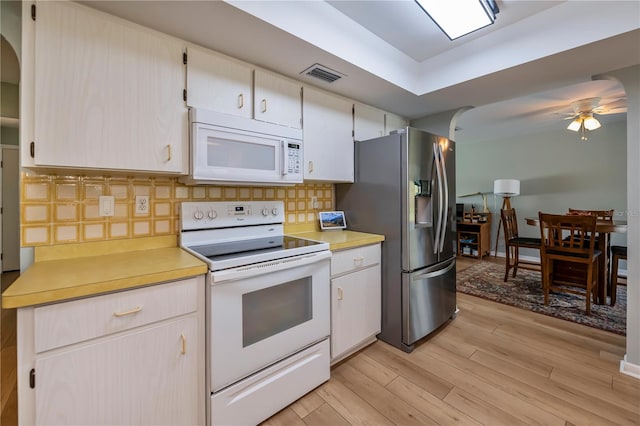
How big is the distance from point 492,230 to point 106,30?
6.37 metres

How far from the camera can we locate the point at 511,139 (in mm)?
5266

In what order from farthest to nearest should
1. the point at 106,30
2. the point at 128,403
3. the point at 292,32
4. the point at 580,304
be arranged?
1. the point at 580,304
2. the point at 292,32
3. the point at 106,30
4. the point at 128,403

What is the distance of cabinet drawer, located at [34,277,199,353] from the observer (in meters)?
0.95

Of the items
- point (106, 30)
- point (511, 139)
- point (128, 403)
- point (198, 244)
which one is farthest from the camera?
point (511, 139)

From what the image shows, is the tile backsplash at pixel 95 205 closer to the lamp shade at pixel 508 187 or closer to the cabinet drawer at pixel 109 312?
the cabinet drawer at pixel 109 312

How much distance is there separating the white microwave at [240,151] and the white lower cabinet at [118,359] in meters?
0.65

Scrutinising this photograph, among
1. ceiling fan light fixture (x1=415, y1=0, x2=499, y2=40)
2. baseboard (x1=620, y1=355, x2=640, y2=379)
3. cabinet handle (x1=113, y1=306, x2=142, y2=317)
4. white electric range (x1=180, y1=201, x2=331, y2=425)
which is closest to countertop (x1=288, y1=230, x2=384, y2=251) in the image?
white electric range (x1=180, y1=201, x2=331, y2=425)

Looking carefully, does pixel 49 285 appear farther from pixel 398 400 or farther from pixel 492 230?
pixel 492 230

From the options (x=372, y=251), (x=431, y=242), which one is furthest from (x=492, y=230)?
(x=372, y=251)

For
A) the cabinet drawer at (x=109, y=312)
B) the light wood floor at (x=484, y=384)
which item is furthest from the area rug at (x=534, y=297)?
the cabinet drawer at (x=109, y=312)

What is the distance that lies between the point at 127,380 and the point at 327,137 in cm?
191

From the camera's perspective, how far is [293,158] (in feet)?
6.30

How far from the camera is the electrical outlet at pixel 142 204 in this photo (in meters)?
1.61

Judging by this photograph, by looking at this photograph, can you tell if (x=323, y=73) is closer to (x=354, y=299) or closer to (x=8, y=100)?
(x=354, y=299)
